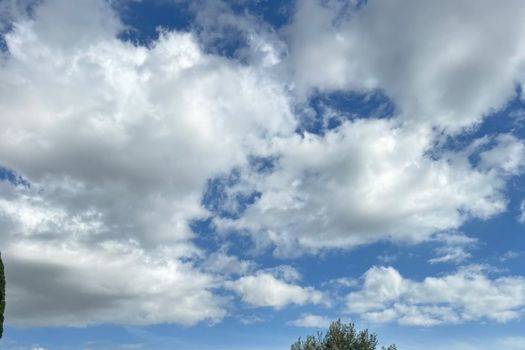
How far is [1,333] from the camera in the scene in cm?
4931

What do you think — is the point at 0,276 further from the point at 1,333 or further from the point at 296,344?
the point at 296,344

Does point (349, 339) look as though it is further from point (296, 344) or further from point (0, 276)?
point (0, 276)

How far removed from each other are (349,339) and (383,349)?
533 centimetres

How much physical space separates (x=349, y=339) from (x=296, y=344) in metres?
9.49

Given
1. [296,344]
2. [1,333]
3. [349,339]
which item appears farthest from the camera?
[296,344]

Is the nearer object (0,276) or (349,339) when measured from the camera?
(0,276)

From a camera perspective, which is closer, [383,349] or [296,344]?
[383,349]

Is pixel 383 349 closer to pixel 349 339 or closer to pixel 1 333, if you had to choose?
pixel 349 339

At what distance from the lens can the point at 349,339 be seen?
230ft

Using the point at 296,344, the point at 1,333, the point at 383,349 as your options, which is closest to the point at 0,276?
the point at 1,333

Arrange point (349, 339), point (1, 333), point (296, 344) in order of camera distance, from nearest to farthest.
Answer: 1. point (1, 333)
2. point (349, 339)
3. point (296, 344)

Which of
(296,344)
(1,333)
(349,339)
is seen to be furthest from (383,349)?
(1,333)

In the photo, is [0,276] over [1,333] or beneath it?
over

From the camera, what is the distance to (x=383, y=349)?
232 ft
